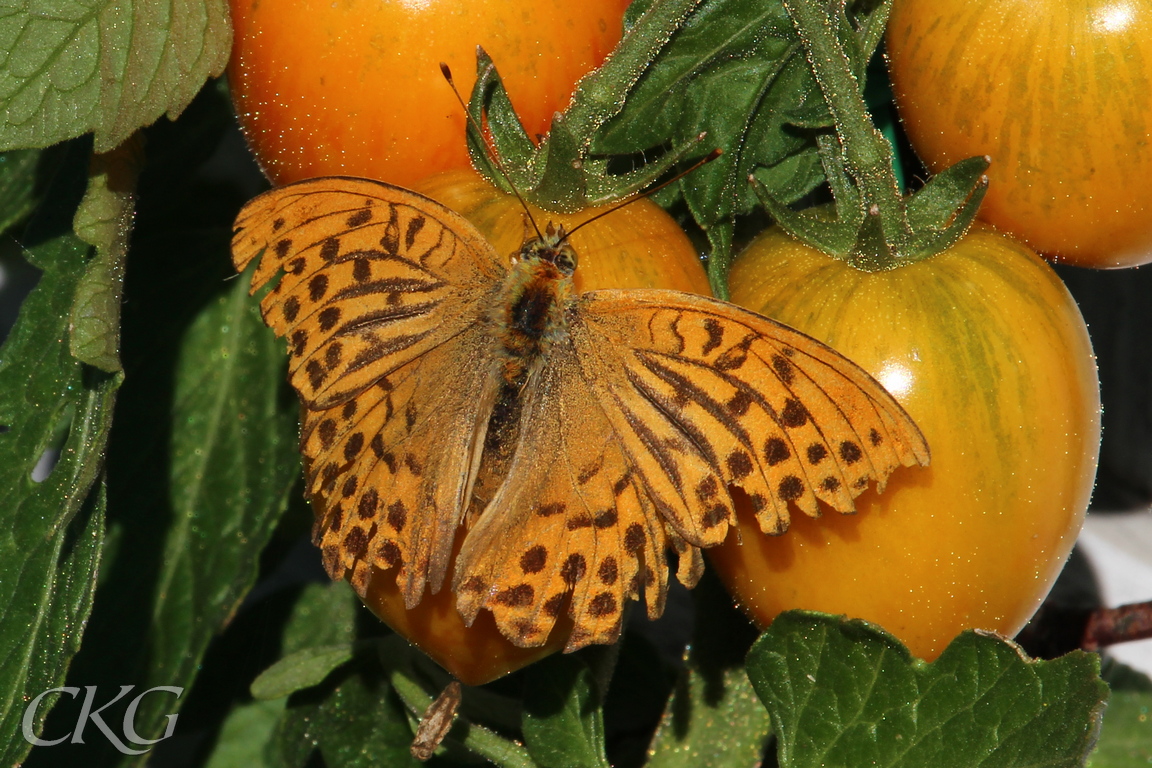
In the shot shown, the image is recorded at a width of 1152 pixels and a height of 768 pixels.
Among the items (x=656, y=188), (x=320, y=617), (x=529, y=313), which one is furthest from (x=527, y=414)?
(x=320, y=617)

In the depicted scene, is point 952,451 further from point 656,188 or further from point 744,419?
point 656,188

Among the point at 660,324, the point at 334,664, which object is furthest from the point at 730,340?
the point at 334,664

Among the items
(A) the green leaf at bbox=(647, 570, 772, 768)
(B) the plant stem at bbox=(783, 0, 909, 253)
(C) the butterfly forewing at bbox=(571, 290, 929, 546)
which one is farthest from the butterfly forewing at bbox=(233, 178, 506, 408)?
(A) the green leaf at bbox=(647, 570, 772, 768)

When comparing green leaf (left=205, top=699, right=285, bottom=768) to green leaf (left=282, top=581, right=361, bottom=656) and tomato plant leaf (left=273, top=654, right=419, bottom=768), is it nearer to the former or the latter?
green leaf (left=282, top=581, right=361, bottom=656)

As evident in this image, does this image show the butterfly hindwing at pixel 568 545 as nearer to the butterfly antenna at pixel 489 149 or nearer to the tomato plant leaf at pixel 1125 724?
the butterfly antenna at pixel 489 149

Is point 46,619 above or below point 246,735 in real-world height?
above

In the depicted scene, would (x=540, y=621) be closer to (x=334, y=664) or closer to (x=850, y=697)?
(x=850, y=697)
